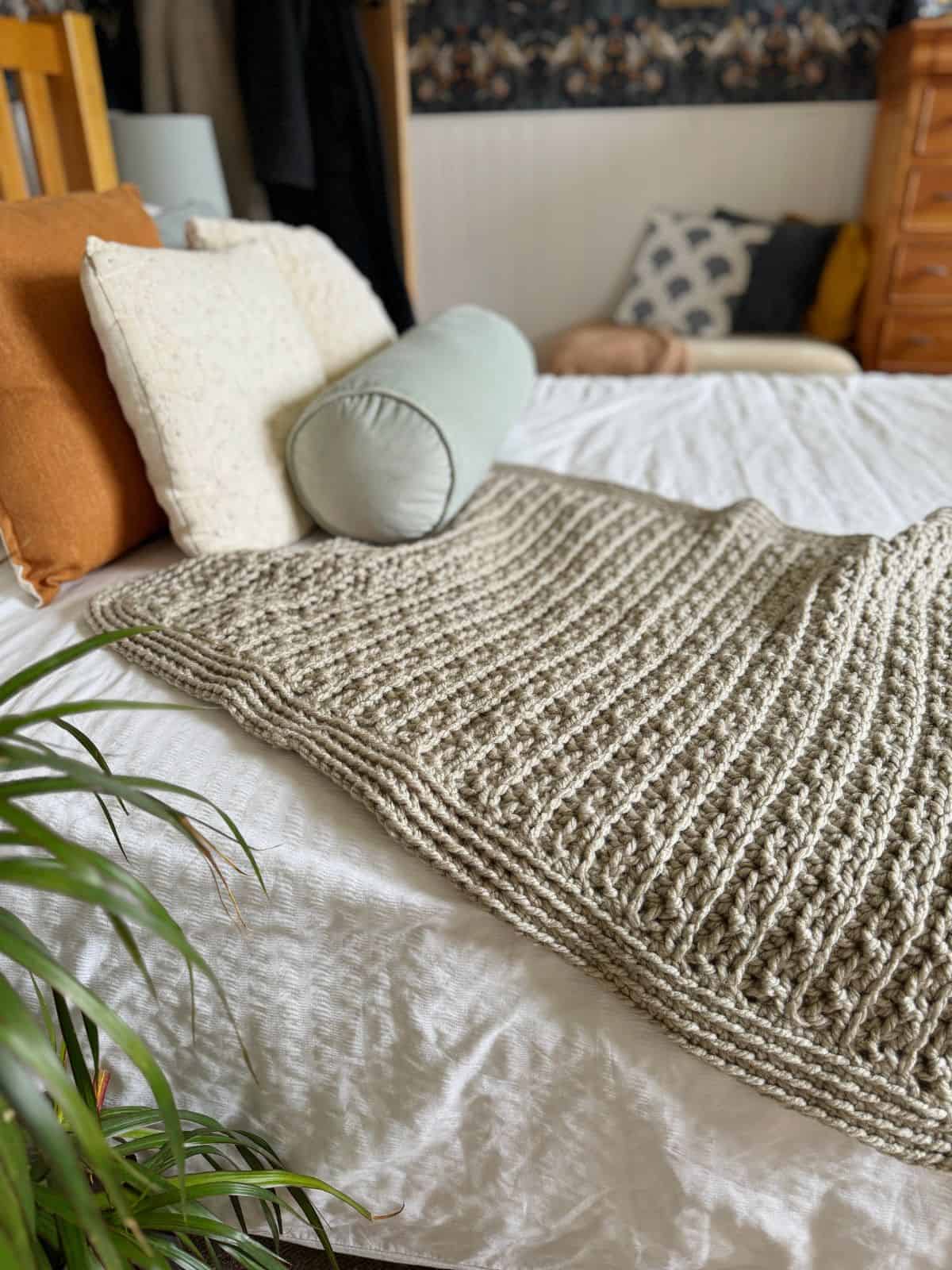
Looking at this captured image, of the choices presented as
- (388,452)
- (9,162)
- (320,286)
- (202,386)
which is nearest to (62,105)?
(9,162)

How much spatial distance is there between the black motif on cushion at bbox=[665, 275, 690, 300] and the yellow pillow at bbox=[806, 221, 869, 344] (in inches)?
15.6

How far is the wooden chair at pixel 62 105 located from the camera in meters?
1.57

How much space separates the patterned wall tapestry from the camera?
2.79m

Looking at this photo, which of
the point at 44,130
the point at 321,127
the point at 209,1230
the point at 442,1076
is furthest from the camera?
the point at 321,127

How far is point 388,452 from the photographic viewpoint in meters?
1.09

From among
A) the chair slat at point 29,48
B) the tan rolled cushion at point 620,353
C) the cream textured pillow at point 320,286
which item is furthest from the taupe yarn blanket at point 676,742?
the tan rolled cushion at point 620,353

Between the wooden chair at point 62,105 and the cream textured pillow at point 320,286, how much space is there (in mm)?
386

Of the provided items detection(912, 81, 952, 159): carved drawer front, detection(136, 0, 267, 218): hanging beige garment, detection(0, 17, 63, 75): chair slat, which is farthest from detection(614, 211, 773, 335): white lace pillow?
detection(0, 17, 63, 75): chair slat

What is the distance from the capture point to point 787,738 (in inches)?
30.6

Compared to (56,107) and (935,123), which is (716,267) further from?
(56,107)

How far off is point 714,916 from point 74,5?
101 inches

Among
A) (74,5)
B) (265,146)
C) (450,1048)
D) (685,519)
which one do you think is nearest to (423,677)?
(450,1048)

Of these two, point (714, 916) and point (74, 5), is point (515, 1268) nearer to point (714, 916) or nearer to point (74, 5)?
point (714, 916)

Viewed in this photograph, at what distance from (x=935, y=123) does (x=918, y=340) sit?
56 centimetres
